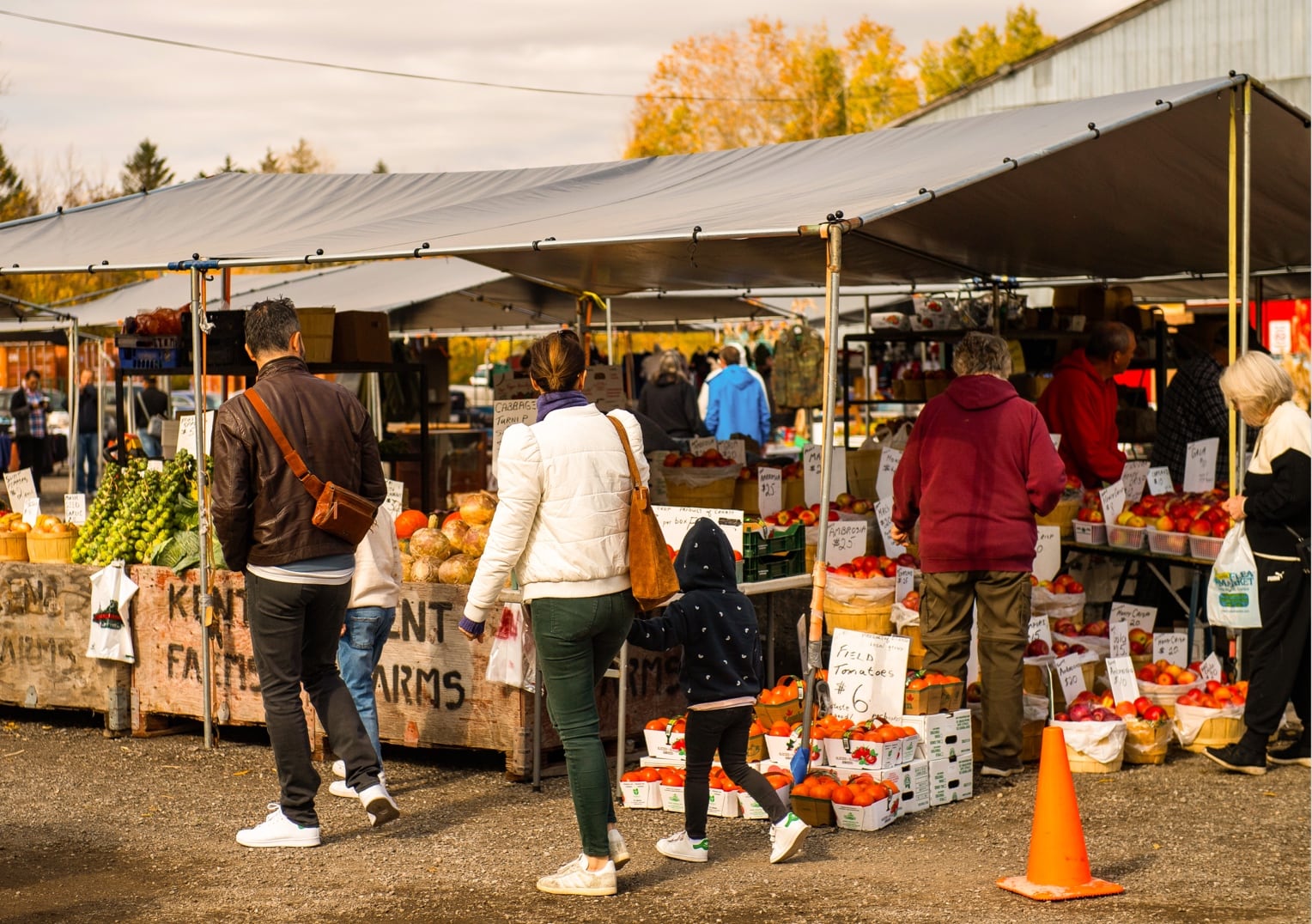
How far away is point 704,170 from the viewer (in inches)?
356

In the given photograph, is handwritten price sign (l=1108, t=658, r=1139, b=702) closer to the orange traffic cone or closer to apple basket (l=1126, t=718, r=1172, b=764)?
apple basket (l=1126, t=718, r=1172, b=764)

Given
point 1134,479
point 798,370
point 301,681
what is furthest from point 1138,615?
point 798,370

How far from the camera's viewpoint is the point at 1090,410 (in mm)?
8734

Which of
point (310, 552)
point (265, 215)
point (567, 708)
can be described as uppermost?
point (265, 215)

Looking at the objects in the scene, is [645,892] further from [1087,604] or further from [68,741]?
[1087,604]

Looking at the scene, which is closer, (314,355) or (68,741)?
(68,741)

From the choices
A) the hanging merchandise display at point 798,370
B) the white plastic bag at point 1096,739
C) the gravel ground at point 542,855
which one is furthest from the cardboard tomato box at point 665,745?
the hanging merchandise display at point 798,370

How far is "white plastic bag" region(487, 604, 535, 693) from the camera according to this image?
253 inches

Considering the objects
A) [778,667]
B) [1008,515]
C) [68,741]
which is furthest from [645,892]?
[778,667]

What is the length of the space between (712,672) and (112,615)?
11.7 ft

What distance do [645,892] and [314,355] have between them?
204 inches

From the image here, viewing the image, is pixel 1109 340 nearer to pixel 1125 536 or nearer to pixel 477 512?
pixel 1125 536

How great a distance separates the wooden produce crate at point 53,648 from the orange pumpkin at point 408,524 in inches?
57.2

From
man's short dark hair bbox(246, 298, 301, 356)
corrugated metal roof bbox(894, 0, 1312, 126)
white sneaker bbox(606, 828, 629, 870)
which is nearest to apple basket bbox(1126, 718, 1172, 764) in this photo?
white sneaker bbox(606, 828, 629, 870)
